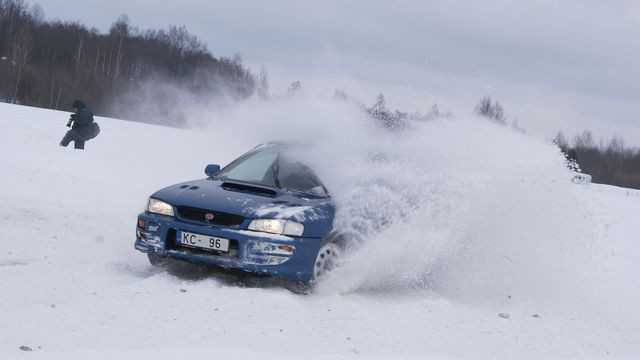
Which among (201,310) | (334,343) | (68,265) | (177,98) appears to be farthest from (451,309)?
(177,98)

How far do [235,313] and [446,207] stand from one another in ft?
9.36

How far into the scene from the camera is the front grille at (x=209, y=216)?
22.4 ft

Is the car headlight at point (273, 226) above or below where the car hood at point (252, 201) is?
below

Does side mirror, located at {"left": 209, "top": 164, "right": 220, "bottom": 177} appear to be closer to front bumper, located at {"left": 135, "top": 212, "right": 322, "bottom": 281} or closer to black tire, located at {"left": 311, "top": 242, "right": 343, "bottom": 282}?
front bumper, located at {"left": 135, "top": 212, "right": 322, "bottom": 281}

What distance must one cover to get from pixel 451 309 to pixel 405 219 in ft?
3.48

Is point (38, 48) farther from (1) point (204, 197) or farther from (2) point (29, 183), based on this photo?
(1) point (204, 197)

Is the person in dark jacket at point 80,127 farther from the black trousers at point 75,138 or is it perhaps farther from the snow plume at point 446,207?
the snow plume at point 446,207

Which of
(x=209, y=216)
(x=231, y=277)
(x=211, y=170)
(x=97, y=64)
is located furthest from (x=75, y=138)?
(x=97, y=64)

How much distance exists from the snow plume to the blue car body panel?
0.35 metres

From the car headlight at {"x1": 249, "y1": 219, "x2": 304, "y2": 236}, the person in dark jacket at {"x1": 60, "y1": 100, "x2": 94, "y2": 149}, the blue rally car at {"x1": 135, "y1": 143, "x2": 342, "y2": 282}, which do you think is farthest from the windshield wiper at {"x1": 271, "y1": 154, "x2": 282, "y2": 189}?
the person in dark jacket at {"x1": 60, "y1": 100, "x2": 94, "y2": 149}

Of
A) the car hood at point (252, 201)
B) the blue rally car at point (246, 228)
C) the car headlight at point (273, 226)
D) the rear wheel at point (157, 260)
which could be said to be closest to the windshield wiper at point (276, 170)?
the blue rally car at point (246, 228)

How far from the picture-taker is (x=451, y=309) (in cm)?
697

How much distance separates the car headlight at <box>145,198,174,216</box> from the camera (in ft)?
23.4

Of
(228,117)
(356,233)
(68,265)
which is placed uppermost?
(228,117)
